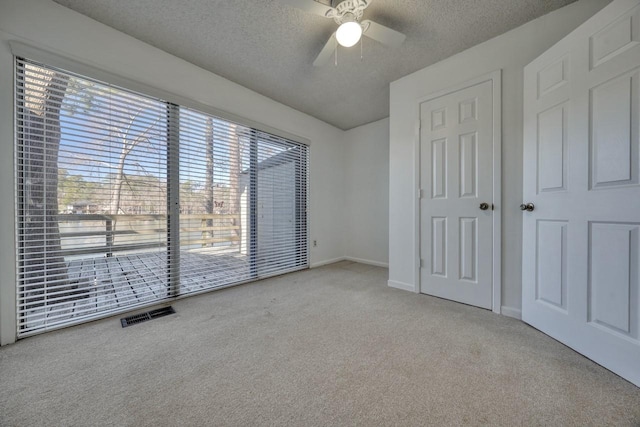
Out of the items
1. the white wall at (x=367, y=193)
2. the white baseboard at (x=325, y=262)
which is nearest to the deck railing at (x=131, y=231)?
the white baseboard at (x=325, y=262)

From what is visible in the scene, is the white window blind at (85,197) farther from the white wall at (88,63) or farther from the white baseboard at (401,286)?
the white baseboard at (401,286)

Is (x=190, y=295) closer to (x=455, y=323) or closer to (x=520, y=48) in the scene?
(x=455, y=323)

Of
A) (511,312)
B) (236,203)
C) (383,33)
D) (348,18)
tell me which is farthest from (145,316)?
(511,312)

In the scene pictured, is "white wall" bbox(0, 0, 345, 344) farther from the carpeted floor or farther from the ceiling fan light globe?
the ceiling fan light globe

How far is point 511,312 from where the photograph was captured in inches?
76.0

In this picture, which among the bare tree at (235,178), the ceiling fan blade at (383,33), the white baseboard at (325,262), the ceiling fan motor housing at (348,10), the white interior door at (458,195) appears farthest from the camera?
the white baseboard at (325,262)

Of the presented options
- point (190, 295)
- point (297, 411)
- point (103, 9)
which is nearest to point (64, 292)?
point (190, 295)

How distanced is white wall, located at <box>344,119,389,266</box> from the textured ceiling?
1.24 meters

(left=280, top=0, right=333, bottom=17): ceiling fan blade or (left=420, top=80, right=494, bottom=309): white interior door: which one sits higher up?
(left=280, top=0, right=333, bottom=17): ceiling fan blade

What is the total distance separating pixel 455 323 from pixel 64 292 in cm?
307

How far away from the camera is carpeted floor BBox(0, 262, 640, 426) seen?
100cm

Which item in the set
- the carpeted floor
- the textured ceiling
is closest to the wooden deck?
the carpeted floor

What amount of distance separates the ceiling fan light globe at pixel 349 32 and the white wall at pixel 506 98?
1245 millimetres

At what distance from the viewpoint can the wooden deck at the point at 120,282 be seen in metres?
1.74
